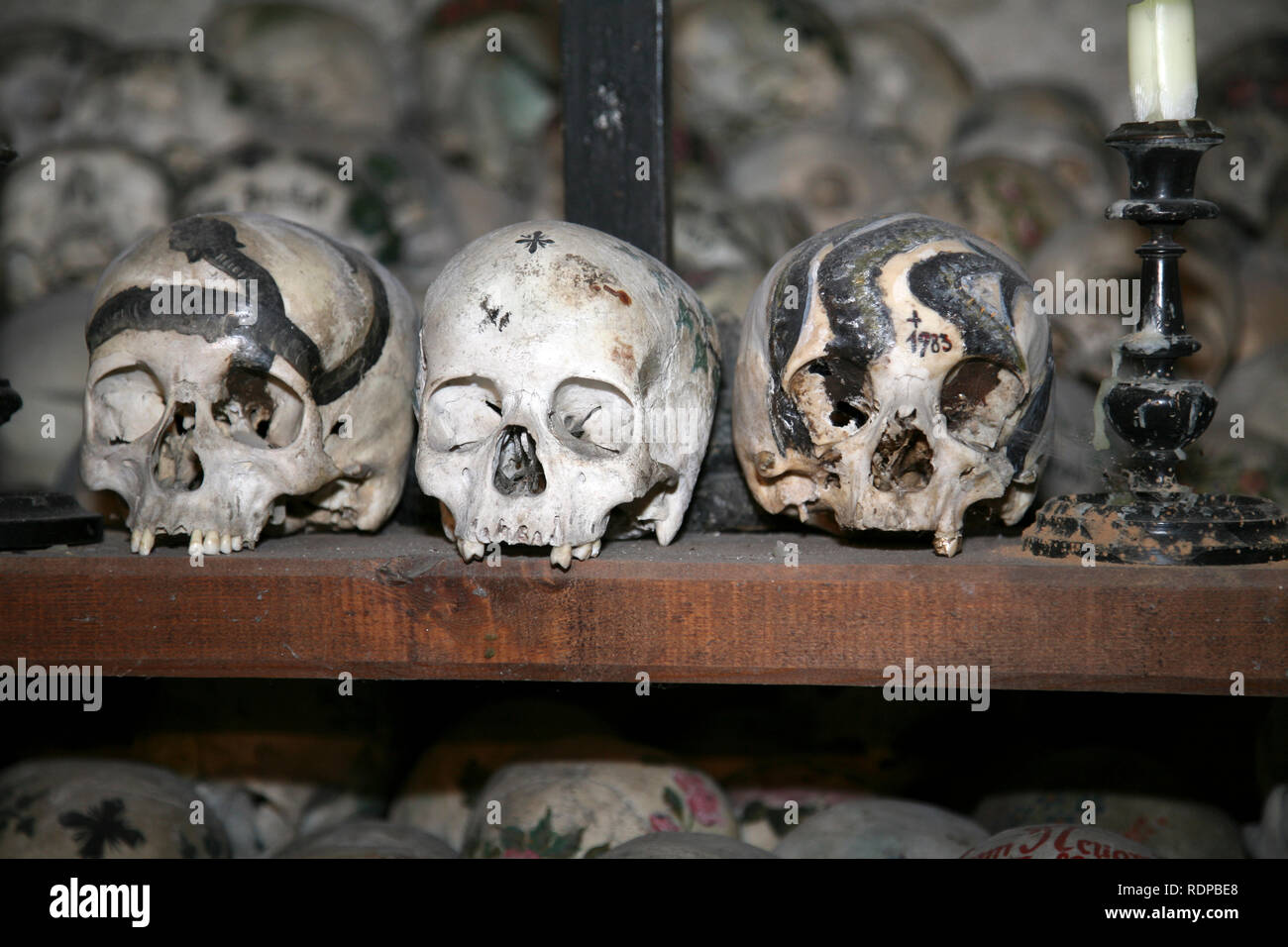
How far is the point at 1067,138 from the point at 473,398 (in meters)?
2.12

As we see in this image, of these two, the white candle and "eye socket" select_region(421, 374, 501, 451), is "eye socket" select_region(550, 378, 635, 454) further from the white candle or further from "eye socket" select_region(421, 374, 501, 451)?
the white candle

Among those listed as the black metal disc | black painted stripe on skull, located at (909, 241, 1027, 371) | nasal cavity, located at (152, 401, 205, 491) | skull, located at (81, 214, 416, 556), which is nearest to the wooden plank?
skull, located at (81, 214, 416, 556)

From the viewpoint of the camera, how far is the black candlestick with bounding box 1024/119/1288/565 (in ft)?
3.97

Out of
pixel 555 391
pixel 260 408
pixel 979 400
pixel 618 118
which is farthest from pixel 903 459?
pixel 260 408

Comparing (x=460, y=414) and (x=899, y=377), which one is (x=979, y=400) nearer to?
(x=899, y=377)

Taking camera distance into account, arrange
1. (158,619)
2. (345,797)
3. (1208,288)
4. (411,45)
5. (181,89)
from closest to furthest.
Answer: (158,619) → (345,797) → (1208,288) → (181,89) → (411,45)

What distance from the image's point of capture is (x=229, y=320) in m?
1.30

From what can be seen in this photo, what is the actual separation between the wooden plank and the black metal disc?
0.70 metres

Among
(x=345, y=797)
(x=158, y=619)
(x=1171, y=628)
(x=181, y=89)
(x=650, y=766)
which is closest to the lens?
(x=1171, y=628)

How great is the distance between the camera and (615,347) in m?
1.25

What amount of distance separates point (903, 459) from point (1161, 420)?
0.85 ft

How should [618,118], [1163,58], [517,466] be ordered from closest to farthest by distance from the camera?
1. [1163,58]
2. [517,466]
3. [618,118]

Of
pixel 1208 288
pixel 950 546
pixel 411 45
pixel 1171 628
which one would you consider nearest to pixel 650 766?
pixel 950 546
